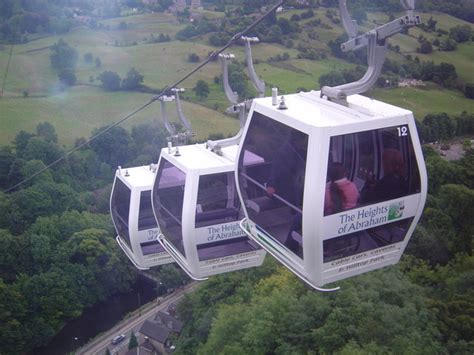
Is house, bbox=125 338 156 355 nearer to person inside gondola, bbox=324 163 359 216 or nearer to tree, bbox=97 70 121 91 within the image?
tree, bbox=97 70 121 91

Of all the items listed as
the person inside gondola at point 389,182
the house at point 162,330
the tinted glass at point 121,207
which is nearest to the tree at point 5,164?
the house at point 162,330

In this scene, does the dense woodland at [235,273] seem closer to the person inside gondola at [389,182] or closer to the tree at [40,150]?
the tree at [40,150]

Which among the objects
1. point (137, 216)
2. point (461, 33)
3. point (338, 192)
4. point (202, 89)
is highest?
point (338, 192)

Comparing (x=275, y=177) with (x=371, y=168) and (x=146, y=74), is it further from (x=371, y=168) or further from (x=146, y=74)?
(x=146, y=74)

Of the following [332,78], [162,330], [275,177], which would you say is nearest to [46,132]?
[162,330]

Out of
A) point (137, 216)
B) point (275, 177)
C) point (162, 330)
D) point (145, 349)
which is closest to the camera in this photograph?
point (275, 177)

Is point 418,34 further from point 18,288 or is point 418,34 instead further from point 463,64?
point 18,288
